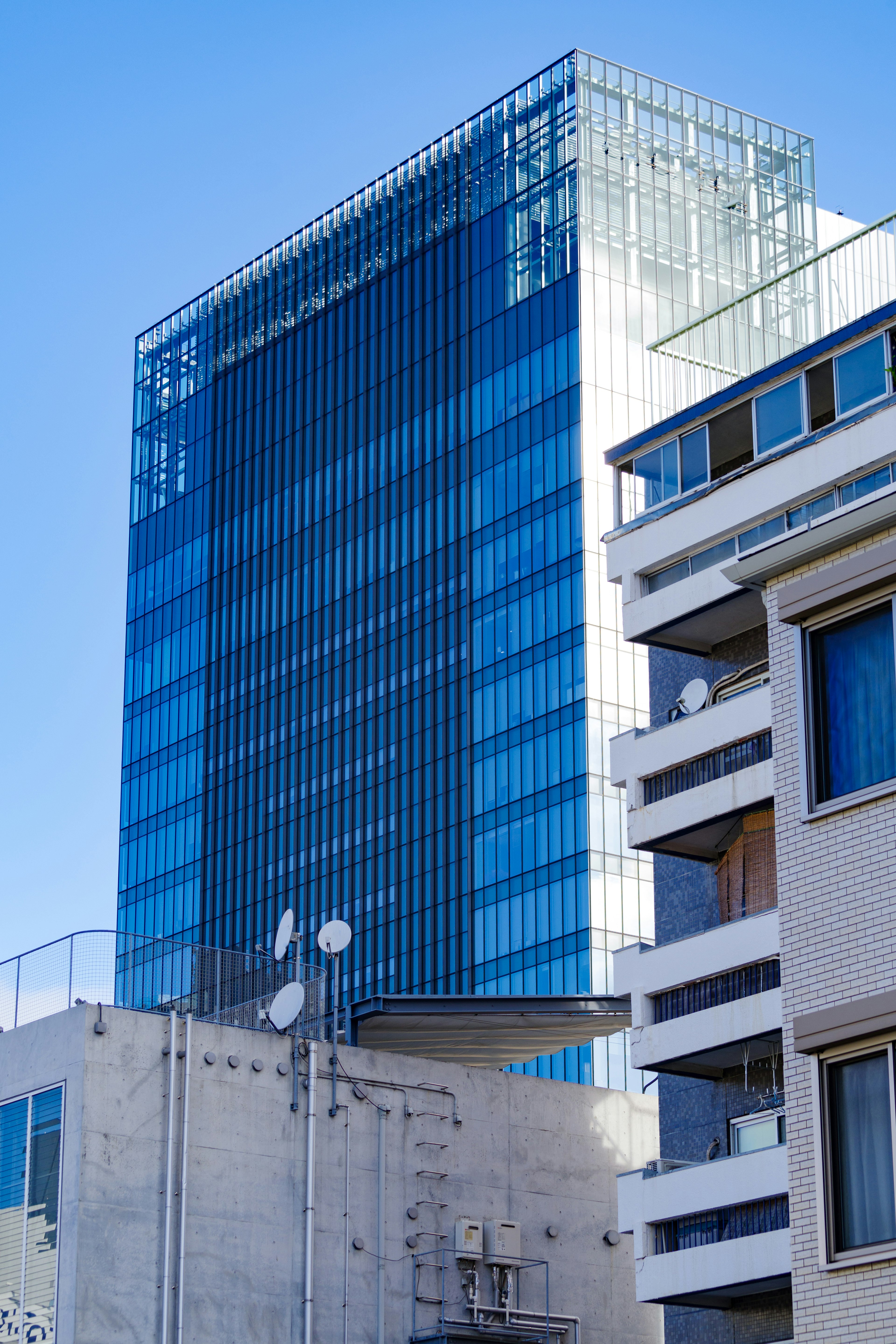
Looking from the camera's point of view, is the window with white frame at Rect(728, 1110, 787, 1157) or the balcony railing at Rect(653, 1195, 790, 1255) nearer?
the balcony railing at Rect(653, 1195, 790, 1255)

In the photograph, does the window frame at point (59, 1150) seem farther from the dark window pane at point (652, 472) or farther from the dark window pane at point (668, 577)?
the dark window pane at point (652, 472)

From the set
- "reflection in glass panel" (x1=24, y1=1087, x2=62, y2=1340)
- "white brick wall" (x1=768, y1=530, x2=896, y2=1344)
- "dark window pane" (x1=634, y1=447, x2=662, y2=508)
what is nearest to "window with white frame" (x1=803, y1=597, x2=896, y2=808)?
"white brick wall" (x1=768, y1=530, x2=896, y2=1344)

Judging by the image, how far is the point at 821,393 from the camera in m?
42.8

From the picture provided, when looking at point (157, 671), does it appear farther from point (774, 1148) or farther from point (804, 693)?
point (804, 693)

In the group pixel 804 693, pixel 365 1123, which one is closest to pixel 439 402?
pixel 365 1123

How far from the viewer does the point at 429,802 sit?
390 feet

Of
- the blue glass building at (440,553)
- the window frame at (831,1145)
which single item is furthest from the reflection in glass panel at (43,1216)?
the blue glass building at (440,553)

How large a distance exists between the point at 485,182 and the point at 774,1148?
9304 centimetres

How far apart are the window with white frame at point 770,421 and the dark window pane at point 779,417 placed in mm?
13

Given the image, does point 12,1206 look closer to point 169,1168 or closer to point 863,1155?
point 169,1168

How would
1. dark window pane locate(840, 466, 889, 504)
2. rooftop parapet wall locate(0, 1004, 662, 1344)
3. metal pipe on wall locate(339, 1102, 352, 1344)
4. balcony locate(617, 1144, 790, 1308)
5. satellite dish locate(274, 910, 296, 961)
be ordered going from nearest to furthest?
balcony locate(617, 1144, 790, 1308) < rooftop parapet wall locate(0, 1004, 662, 1344) < metal pipe on wall locate(339, 1102, 352, 1344) < dark window pane locate(840, 466, 889, 504) < satellite dish locate(274, 910, 296, 961)

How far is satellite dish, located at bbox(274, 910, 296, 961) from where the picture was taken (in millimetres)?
41312

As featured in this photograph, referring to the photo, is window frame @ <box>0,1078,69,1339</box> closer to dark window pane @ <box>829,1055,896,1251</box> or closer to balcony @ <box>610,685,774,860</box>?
balcony @ <box>610,685,774,860</box>

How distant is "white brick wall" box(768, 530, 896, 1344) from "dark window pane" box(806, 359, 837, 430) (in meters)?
21.3
